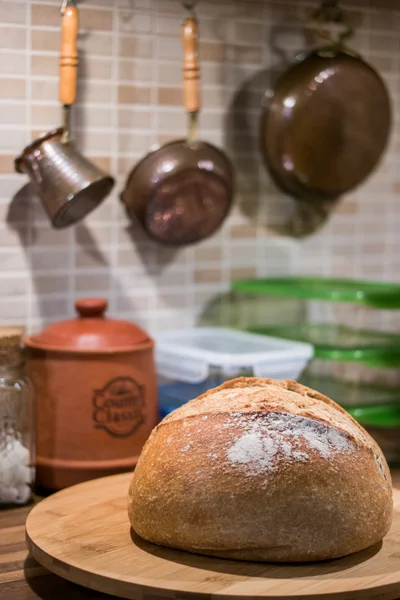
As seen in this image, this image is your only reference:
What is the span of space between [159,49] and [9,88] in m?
0.29

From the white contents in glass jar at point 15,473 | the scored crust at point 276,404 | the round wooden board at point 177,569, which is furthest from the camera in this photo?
the white contents in glass jar at point 15,473

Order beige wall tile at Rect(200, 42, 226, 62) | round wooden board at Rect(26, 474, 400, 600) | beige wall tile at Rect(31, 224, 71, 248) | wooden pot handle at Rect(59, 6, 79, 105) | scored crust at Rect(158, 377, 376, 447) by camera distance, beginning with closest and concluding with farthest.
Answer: round wooden board at Rect(26, 474, 400, 600)
scored crust at Rect(158, 377, 376, 447)
wooden pot handle at Rect(59, 6, 79, 105)
beige wall tile at Rect(31, 224, 71, 248)
beige wall tile at Rect(200, 42, 226, 62)

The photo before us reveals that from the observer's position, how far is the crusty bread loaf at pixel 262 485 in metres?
0.97

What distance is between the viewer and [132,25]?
1.56 m

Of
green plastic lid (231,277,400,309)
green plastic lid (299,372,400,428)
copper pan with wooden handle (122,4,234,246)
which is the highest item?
copper pan with wooden handle (122,4,234,246)

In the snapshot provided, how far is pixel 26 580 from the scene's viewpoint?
3.41 ft

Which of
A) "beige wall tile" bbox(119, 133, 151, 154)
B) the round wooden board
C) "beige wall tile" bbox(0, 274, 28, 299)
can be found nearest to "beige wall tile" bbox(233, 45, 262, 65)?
"beige wall tile" bbox(119, 133, 151, 154)

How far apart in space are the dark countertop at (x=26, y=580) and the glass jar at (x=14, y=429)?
13cm

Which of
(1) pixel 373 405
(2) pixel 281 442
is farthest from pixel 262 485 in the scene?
(1) pixel 373 405

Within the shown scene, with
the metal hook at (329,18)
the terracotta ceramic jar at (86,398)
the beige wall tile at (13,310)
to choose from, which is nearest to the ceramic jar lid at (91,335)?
the terracotta ceramic jar at (86,398)

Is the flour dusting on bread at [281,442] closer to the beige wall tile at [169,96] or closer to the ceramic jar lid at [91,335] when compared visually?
the ceramic jar lid at [91,335]

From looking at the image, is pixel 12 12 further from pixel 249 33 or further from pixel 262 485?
pixel 262 485

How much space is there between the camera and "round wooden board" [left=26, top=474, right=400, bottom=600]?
910 millimetres

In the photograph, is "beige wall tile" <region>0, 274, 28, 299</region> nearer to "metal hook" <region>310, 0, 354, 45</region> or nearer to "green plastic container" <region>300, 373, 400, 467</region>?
"green plastic container" <region>300, 373, 400, 467</region>
